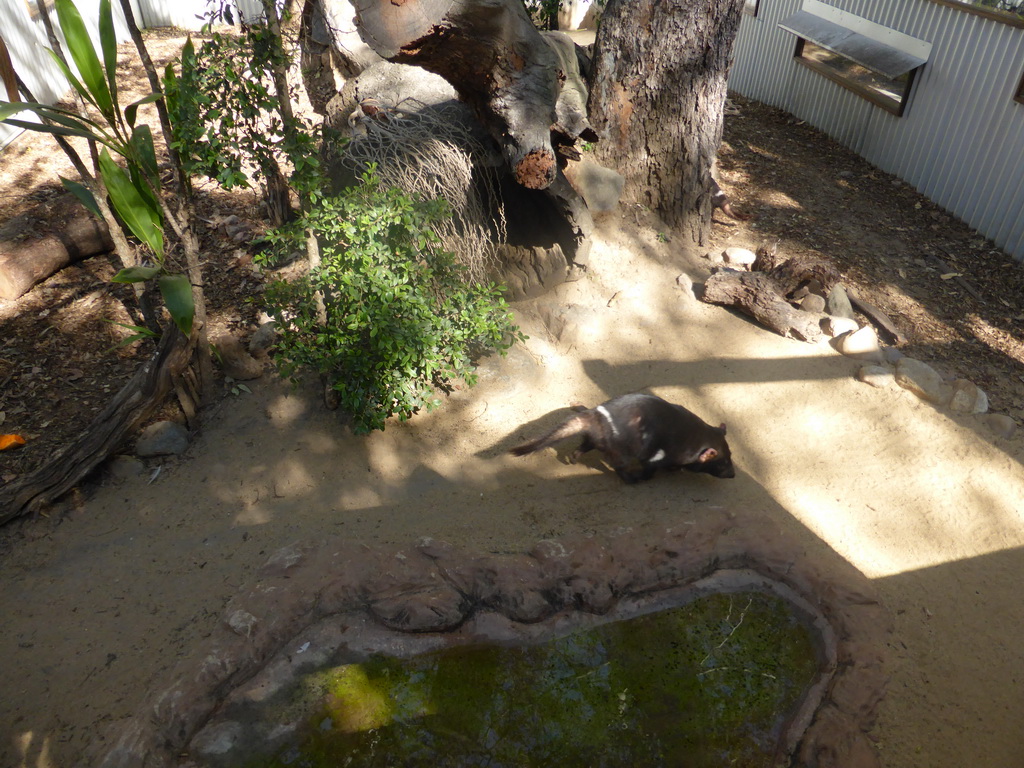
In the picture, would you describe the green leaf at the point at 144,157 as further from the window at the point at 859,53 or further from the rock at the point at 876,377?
the window at the point at 859,53

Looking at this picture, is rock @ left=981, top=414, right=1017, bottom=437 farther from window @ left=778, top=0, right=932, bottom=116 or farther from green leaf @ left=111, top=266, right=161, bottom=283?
green leaf @ left=111, top=266, right=161, bottom=283

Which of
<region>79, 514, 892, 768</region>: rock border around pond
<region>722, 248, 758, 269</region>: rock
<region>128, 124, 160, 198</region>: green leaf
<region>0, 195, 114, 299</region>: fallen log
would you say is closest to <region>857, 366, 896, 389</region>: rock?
<region>722, 248, 758, 269</region>: rock

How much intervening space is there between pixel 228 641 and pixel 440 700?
96 cm

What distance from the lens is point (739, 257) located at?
6660mm

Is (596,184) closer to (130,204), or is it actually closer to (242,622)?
(130,204)

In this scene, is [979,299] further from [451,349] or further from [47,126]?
[47,126]

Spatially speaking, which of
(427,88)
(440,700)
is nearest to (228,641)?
(440,700)

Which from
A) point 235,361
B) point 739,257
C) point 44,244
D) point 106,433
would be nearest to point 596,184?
point 739,257

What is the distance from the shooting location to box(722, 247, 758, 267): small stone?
6.63m

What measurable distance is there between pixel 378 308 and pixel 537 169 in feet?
4.88

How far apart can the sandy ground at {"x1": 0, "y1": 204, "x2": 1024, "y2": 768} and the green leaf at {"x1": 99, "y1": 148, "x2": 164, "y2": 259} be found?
1.27 meters

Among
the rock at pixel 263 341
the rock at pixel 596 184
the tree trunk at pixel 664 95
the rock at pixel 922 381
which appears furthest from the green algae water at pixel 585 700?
the tree trunk at pixel 664 95

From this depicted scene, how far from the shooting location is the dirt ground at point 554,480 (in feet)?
11.4

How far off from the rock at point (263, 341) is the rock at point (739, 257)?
4207 mm
